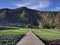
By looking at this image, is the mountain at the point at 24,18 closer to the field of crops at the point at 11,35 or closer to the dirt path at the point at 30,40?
the field of crops at the point at 11,35

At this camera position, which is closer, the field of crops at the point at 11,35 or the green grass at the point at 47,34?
the field of crops at the point at 11,35

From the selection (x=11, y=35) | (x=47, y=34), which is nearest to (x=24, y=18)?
(x=11, y=35)

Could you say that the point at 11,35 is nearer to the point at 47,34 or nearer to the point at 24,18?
the point at 24,18

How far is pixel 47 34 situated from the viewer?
209 inches

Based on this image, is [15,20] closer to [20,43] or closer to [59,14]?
[20,43]

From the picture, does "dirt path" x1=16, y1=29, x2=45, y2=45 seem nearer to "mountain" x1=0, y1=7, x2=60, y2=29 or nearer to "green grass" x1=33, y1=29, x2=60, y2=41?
"green grass" x1=33, y1=29, x2=60, y2=41

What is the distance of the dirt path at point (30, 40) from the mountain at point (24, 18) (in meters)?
0.32

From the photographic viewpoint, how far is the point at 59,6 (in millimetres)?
5273

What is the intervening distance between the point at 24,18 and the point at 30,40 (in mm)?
660

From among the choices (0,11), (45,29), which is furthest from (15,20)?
(45,29)

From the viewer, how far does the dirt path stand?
5.20 m

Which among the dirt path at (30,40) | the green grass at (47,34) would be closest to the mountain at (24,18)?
the green grass at (47,34)

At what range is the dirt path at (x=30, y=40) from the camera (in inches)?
205

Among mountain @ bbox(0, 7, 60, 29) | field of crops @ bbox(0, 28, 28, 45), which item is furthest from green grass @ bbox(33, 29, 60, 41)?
field of crops @ bbox(0, 28, 28, 45)
